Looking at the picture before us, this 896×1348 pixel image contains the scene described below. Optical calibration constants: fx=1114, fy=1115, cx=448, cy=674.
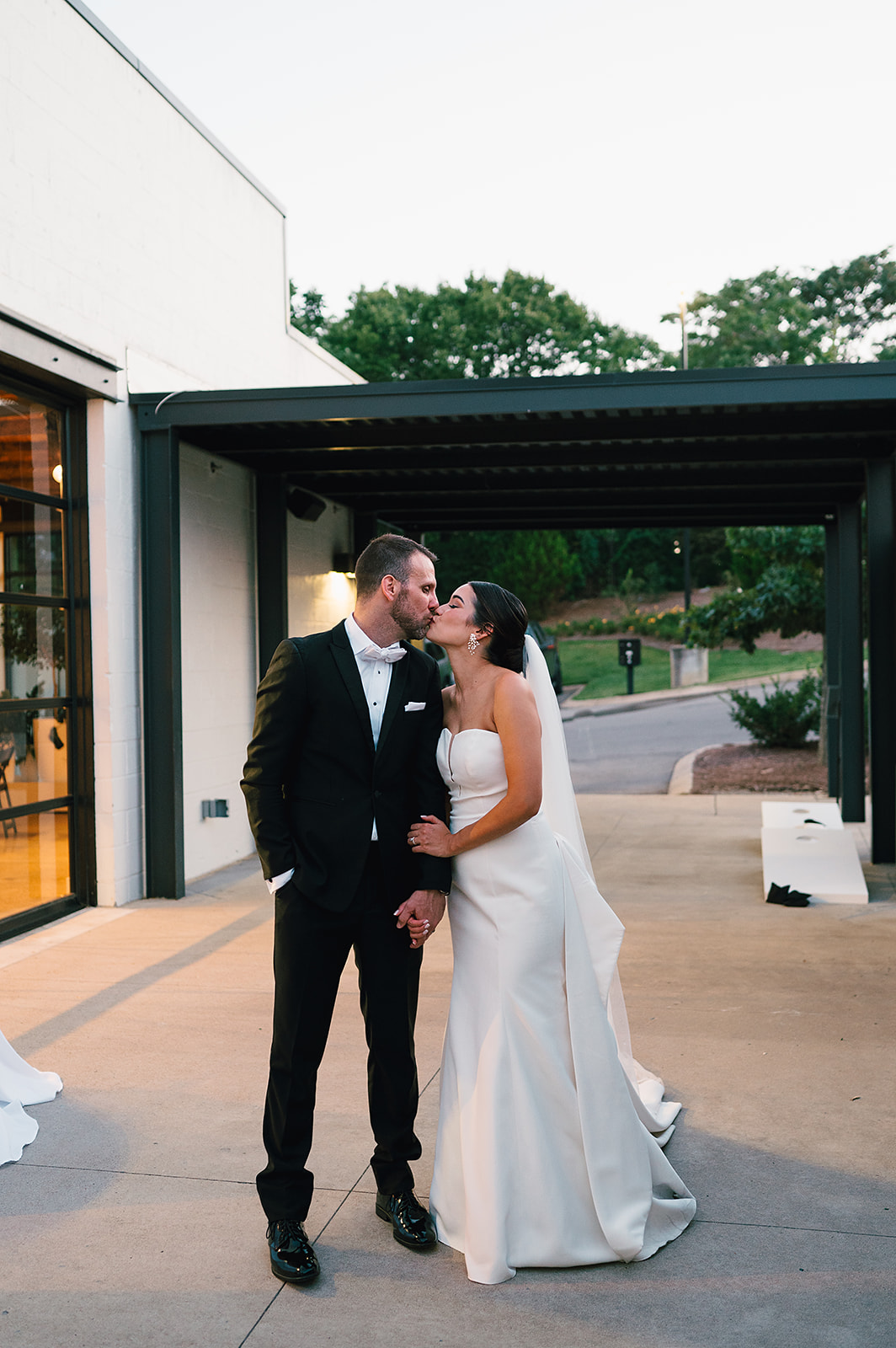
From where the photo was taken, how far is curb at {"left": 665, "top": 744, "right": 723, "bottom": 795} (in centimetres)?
1403

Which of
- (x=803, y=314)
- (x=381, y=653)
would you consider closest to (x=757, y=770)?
(x=381, y=653)

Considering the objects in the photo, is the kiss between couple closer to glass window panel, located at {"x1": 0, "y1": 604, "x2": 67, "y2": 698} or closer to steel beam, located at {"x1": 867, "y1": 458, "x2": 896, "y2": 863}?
glass window panel, located at {"x1": 0, "y1": 604, "x2": 67, "y2": 698}

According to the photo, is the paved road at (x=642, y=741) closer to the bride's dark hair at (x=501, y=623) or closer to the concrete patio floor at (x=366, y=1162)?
the concrete patio floor at (x=366, y=1162)

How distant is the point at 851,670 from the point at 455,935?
7.99m

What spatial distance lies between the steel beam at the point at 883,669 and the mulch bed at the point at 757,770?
4830 millimetres

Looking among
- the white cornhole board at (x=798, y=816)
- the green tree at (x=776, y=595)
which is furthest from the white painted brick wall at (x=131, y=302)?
the green tree at (x=776, y=595)

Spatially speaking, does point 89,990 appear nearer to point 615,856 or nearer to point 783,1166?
point 783,1166

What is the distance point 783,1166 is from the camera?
349 centimetres

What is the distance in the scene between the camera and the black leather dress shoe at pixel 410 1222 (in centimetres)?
298

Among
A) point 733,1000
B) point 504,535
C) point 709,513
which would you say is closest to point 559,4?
point 709,513

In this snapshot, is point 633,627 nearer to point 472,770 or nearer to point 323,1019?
point 472,770

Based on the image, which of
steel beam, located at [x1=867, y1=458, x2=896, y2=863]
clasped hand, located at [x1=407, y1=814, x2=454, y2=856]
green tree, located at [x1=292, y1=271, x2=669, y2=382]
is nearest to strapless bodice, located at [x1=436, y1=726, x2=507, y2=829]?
clasped hand, located at [x1=407, y1=814, x2=454, y2=856]

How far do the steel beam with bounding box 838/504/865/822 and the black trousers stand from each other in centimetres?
793

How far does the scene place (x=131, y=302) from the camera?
7773 mm
